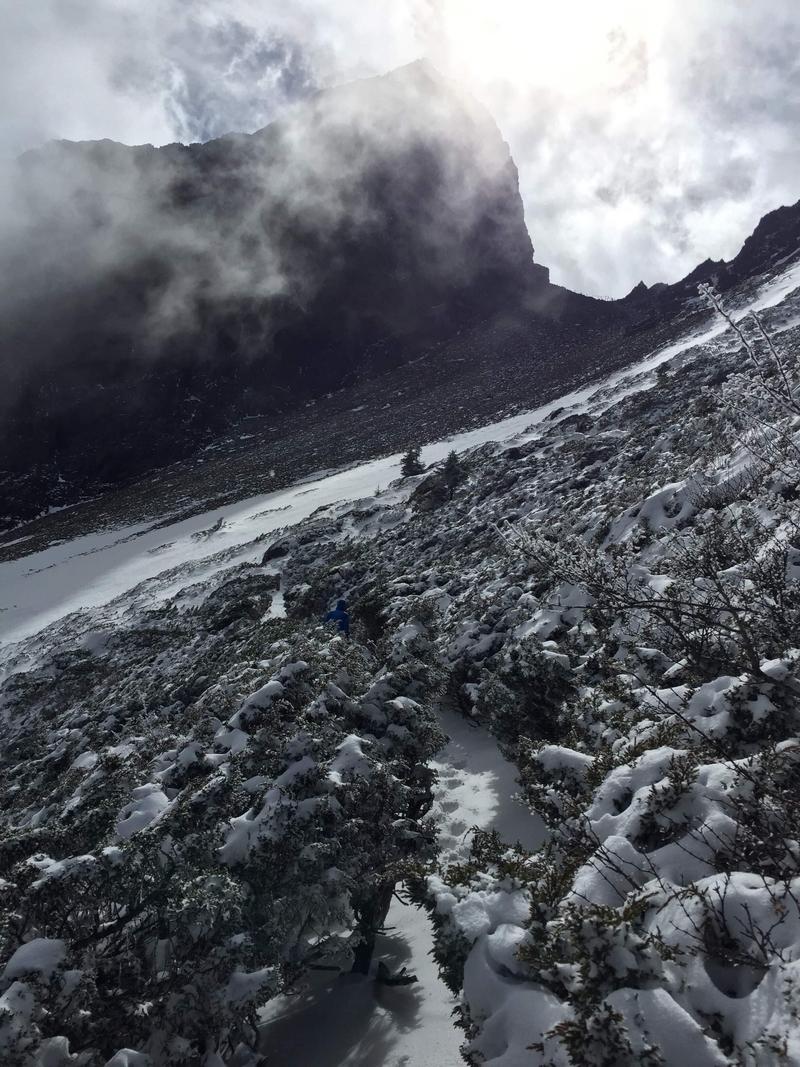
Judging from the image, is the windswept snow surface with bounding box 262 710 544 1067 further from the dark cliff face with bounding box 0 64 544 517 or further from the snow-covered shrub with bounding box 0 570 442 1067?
the dark cliff face with bounding box 0 64 544 517

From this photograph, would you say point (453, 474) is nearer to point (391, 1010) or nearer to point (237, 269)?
point (391, 1010)

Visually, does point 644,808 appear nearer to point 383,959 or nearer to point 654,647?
point 654,647

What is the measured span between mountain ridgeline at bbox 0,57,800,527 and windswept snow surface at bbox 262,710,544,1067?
66515 mm

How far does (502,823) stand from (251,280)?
316ft

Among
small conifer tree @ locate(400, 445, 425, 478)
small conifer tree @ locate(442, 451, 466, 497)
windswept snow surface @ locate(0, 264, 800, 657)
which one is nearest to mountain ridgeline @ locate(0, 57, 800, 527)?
windswept snow surface @ locate(0, 264, 800, 657)

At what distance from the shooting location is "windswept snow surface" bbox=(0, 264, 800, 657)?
23.7 m

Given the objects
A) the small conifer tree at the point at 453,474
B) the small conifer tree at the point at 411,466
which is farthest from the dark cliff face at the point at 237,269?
the small conifer tree at the point at 453,474

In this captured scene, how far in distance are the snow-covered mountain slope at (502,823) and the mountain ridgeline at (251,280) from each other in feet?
214

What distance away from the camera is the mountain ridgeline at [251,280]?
7738 centimetres

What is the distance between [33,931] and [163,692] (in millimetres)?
7595

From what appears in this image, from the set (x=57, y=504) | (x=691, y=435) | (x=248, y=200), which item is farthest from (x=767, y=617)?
(x=248, y=200)

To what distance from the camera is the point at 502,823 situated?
6273mm

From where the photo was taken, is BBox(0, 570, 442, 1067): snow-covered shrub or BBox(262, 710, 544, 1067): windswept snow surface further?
BBox(262, 710, 544, 1067): windswept snow surface

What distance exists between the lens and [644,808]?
10.8 ft
